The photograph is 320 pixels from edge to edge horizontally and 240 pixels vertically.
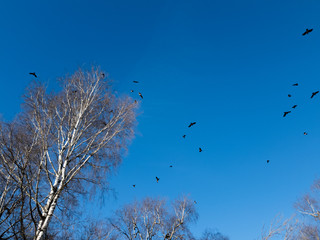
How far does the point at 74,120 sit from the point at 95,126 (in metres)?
0.90

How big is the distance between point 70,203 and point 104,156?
158 cm

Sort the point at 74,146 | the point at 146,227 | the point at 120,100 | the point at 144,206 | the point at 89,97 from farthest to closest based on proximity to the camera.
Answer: the point at 144,206 → the point at 146,227 → the point at 120,100 → the point at 89,97 → the point at 74,146

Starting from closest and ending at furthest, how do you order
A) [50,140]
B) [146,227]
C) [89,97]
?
[50,140] → [89,97] → [146,227]

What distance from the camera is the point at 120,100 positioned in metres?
7.80

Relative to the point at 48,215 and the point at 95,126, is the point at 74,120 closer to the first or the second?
the point at 95,126

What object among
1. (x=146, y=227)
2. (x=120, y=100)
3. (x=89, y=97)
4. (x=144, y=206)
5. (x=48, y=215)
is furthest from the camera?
(x=144, y=206)

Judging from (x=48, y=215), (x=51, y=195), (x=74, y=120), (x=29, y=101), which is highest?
(x=29, y=101)

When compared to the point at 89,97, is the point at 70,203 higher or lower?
lower

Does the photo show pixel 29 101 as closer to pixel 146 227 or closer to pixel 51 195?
pixel 51 195

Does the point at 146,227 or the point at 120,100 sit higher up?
the point at 120,100

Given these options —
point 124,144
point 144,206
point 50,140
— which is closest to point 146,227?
point 144,206

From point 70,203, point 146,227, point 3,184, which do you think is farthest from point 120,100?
point 146,227

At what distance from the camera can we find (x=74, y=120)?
21.6ft

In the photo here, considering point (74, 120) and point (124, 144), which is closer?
point (74, 120)
